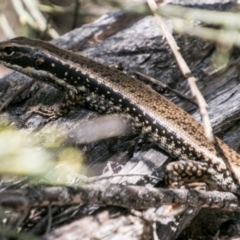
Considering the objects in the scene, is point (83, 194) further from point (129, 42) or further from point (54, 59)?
point (129, 42)

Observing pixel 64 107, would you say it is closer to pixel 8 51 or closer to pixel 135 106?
pixel 135 106

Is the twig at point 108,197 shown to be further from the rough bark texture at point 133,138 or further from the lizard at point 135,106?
the lizard at point 135,106

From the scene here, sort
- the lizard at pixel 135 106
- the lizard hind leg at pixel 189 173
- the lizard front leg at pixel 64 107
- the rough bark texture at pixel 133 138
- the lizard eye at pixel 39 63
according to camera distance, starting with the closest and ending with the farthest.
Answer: the rough bark texture at pixel 133 138 < the lizard hind leg at pixel 189 173 < the lizard at pixel 135 106 < the lizard front leg at pixel 64 107 < the lizard eye at pixel 39 63

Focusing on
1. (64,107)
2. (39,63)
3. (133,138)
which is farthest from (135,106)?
(39,63)

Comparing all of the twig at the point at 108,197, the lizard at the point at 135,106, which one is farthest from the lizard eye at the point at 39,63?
the twig at the point at 108,197

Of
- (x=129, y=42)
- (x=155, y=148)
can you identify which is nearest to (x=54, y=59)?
(x=129, y=42)

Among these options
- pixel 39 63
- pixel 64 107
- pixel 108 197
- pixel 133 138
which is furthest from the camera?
pixel 39 63
